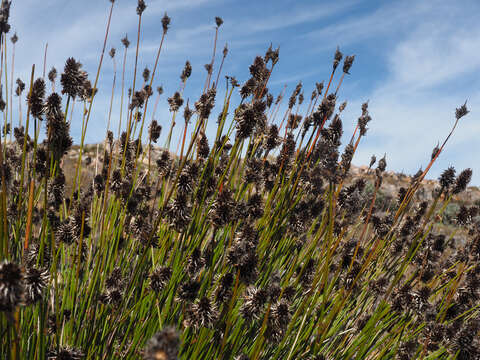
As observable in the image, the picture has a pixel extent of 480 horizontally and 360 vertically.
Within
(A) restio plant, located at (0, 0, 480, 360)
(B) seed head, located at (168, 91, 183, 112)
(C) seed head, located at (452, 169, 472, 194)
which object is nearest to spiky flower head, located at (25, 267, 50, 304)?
(A) restio plant, located at (0, 0, 480, 360)

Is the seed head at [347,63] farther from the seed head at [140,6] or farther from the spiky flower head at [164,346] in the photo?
the spiky flower head at [164,346]

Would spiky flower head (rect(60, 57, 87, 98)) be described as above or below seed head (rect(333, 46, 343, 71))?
below

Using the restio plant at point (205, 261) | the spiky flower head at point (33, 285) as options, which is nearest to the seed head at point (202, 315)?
the restio plant at point (205, 261)

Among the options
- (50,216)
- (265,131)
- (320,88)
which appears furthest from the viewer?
(320,88)

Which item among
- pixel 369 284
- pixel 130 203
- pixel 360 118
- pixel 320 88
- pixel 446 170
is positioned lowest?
pixel 369 284

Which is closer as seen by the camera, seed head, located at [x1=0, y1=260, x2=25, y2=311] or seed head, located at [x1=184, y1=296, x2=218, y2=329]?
seed head, located at [x1=0, y1=260, x2=25, y2=311]

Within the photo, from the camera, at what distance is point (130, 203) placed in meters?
2.83

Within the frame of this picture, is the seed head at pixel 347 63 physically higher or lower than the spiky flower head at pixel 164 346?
higher

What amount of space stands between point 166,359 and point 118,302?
1.86 meters

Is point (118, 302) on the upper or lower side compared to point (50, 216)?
lower

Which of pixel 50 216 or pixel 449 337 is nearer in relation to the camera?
pixel 50 216

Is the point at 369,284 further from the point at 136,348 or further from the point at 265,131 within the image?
the point at 136,348

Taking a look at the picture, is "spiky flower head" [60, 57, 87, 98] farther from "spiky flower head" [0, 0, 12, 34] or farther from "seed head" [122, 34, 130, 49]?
"seed head" [122, 34, 130, 49]

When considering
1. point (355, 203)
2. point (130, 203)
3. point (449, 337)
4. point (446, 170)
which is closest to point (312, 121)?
point (355, 203)
